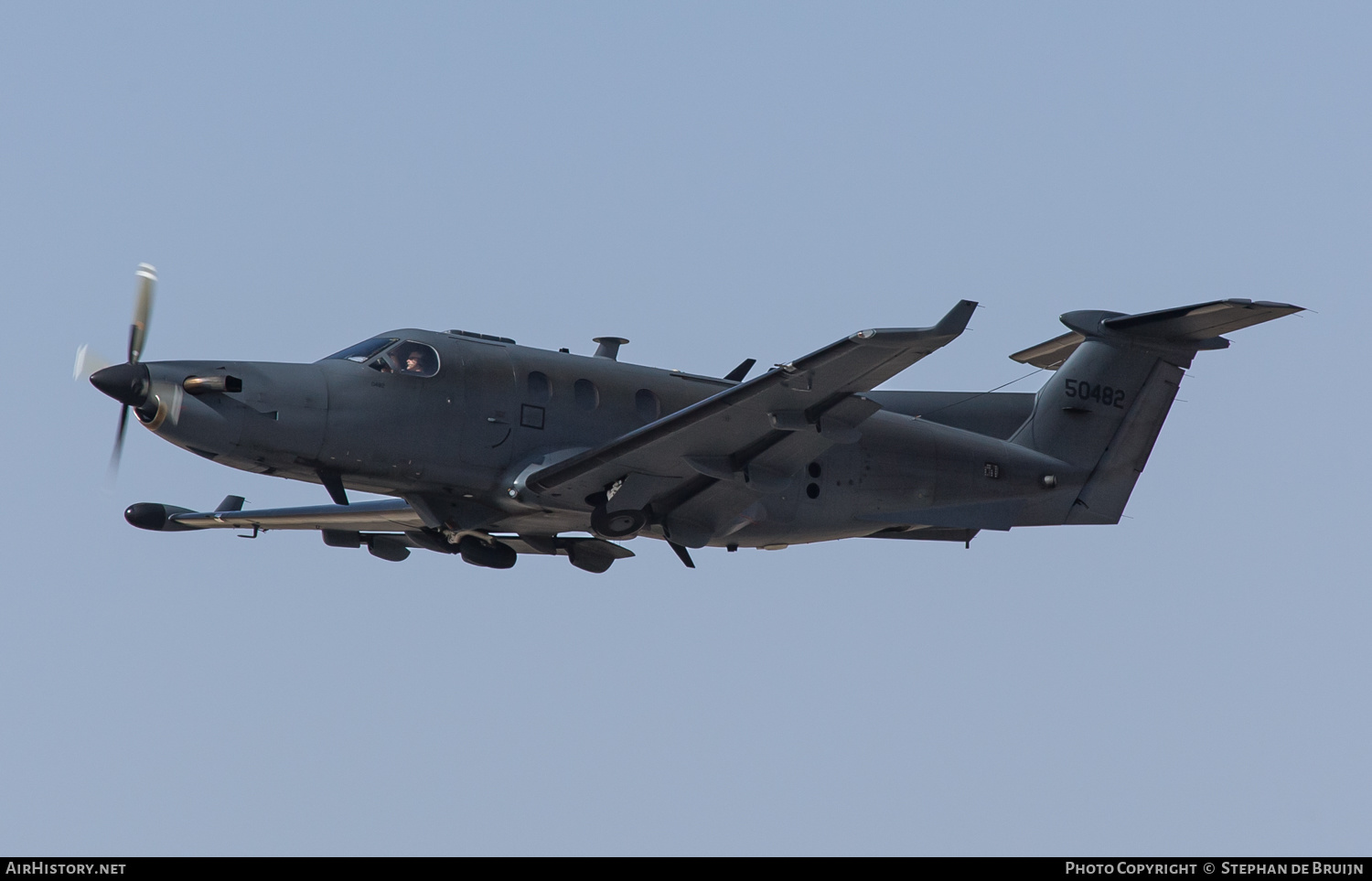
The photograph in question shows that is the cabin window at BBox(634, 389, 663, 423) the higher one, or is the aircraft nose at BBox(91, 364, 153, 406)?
the cabin window at BBox(634, 389, 663, 423)

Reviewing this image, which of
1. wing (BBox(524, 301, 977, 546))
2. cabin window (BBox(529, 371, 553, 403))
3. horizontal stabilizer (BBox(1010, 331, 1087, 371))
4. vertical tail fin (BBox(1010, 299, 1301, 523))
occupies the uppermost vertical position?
horizontal stabilizer (BBox(1010, 331, 1087, 371))

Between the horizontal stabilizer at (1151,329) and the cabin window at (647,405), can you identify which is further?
the horizontal stabilizer at (1151,329)

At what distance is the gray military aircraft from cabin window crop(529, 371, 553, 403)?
0.9 inches

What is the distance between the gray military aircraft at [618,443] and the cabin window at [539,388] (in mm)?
22

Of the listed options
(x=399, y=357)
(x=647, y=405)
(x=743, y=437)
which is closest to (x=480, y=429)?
(x=399, y=357)

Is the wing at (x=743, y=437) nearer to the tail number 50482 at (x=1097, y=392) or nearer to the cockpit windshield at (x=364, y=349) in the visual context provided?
the cockpit windshield at (x=364, y=349)

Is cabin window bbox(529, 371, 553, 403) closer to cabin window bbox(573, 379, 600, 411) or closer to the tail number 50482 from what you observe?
cabin window bbox(573, 379, 600, 411)

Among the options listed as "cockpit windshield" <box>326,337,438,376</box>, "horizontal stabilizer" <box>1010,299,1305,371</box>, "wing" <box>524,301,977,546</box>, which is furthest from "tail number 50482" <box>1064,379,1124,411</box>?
"cockpit windshield" <box>326,337,438,376</box>

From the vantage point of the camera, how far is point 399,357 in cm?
1955

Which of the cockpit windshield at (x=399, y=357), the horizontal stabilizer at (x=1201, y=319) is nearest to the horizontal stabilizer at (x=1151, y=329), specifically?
the horizontal stabilizer at (x=1201, y=319)

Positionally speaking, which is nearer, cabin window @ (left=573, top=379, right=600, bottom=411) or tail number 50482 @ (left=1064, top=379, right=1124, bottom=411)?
cabin window @ (left=573, top=379, right=600, bottom=411)

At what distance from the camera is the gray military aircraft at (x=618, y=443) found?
725 inches

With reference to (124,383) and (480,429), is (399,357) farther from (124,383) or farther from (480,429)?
(124,383)

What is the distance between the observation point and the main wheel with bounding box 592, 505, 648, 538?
778 inches
